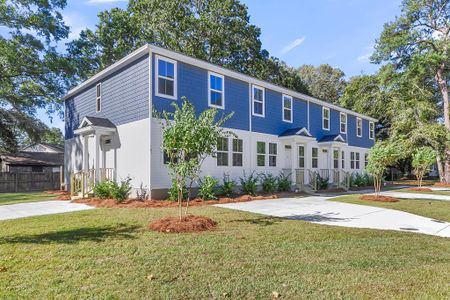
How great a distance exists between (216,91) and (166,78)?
272 cm

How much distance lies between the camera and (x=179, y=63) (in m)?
12.6

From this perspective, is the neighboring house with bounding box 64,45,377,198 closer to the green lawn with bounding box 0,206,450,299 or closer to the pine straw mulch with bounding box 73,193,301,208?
the pine straw mulch with bounding box 73,193,301,208

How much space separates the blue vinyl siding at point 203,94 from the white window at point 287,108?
3.30 m

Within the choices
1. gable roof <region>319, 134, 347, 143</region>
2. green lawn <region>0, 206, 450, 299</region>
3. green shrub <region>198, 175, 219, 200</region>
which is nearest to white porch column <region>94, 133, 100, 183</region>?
green shrub <region>198, 175, 219, 200</region>

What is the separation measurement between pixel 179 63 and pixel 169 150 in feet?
21.6

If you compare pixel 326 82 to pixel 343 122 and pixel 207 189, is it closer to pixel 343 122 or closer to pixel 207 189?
pixel 343 122

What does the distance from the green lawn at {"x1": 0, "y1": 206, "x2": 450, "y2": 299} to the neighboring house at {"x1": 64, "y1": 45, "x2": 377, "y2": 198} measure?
557 centimetres

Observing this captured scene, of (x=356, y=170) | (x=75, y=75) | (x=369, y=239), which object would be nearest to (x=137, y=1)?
(x=75, y=75)

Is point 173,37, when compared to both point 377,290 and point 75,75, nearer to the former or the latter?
point 75,75

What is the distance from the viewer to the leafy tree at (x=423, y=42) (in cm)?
2628

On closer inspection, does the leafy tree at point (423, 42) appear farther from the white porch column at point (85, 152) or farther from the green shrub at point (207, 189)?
the white porch column at point (85, 152)

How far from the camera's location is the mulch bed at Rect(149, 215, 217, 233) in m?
6.53

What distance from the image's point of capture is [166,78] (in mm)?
12188

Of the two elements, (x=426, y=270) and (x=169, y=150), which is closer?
(x=426, y=270)
